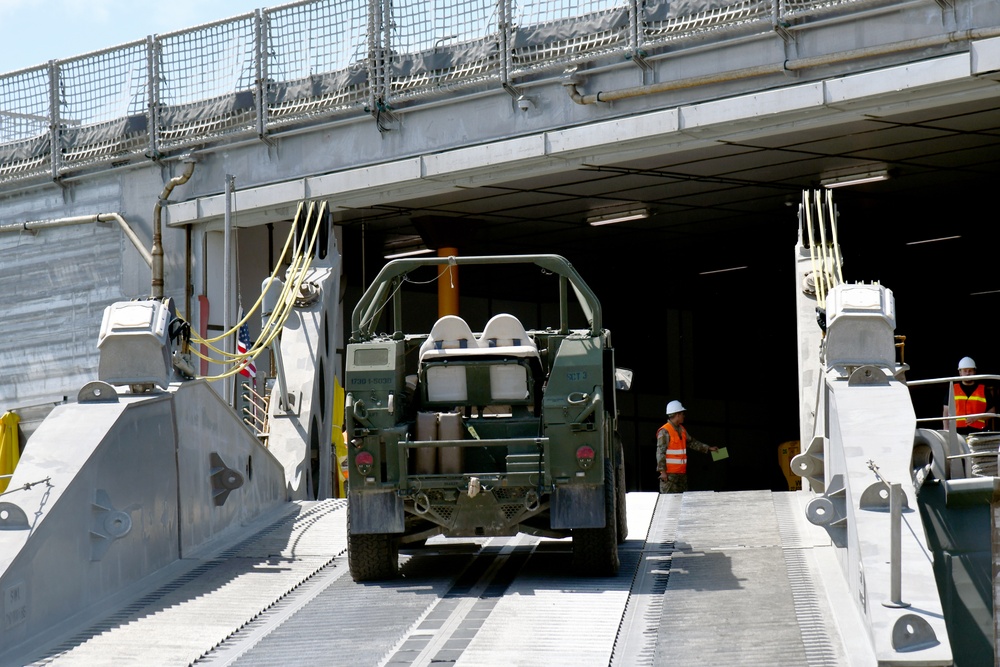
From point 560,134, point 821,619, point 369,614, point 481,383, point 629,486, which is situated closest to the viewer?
point 821,619

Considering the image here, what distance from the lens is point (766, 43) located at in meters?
15.5

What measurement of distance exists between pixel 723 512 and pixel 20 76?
1450 cm

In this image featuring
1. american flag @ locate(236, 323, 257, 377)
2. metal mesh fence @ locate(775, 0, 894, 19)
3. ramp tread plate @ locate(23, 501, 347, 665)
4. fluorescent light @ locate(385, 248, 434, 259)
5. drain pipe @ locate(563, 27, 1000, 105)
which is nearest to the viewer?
ramp tread plate @ locate(23, 501, 347, 665)

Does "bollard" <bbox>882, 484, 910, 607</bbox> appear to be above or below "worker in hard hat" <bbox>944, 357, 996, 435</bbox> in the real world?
below

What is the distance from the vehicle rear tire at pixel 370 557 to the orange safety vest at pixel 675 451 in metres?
7.28

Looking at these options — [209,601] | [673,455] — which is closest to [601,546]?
[209,601]

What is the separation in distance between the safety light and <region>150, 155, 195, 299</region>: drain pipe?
11.1 metres

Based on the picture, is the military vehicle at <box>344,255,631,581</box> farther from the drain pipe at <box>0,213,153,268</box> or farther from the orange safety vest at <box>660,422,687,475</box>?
the drain pipe at <box>0,213,153,268</box>

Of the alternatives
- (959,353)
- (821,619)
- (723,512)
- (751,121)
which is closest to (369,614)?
(821,619)

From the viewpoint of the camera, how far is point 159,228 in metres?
20.0

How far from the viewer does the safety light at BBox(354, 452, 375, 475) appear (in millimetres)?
9625

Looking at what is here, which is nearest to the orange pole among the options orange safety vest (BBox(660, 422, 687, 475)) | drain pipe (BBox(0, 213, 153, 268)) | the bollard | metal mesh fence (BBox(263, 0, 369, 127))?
metal mesh fence (BBox(263, 0, 369, 127))

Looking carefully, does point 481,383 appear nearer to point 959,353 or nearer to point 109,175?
point 109,175

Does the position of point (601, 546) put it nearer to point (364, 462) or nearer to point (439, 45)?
point (364, 462)
